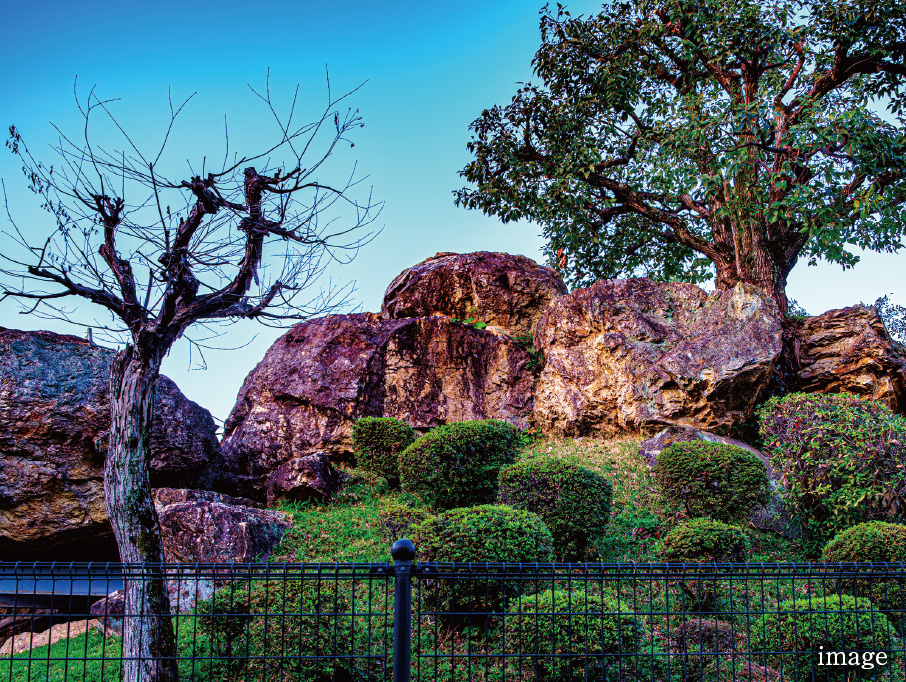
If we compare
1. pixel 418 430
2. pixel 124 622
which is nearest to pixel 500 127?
pixel 418 430

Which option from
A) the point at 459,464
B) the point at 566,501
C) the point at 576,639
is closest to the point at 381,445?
the point at 459,464

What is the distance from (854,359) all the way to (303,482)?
10.1m

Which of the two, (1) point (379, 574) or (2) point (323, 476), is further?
(2) point (323, 476)

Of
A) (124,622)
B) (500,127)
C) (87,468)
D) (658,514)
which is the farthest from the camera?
(500,127)

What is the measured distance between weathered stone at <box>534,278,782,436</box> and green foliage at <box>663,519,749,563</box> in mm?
4419

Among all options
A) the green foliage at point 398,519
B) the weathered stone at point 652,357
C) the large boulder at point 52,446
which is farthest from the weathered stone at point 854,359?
the large boulder at point 52,446

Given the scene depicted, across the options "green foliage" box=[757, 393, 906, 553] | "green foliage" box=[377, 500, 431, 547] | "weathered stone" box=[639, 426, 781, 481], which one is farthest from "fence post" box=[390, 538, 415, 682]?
"weathered stone" box=[639, 426, 781, 481]

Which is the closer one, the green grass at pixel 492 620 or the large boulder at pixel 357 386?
the green grass at pixel 492 620

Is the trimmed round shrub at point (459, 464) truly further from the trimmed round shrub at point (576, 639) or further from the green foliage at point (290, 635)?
the trimmed round shrub at point (576, 639)

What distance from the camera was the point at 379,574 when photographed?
368 centimetres

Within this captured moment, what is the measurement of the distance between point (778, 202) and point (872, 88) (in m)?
4.65

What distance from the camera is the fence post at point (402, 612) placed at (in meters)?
3.41

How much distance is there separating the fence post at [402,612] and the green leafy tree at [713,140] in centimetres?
1113

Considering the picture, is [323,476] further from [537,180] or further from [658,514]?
[537,180]
